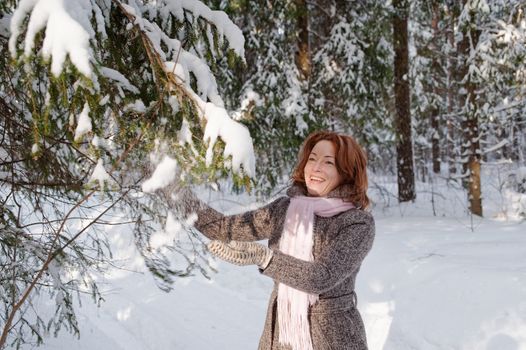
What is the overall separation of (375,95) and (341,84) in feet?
2.68

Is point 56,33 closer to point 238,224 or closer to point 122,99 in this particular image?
point 122,99

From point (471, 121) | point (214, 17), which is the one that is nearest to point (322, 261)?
point (214, 17)

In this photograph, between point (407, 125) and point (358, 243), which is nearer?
point (358, 243)

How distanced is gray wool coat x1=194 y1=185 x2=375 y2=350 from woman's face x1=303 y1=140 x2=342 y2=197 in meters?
0.07

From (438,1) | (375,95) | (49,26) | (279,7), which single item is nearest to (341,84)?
(375,95)

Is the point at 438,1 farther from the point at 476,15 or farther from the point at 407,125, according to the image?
the point at 407,125

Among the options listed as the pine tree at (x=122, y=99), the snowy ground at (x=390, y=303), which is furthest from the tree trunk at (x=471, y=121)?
the pine tree at (x=122, y=99)

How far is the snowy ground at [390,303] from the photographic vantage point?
160 inches

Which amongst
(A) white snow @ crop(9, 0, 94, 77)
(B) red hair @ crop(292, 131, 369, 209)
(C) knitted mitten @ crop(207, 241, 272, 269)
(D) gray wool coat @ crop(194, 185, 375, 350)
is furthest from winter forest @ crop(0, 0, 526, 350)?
(B) red hair @ crop(292, 131, 369, 209)

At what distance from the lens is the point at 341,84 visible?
8.54 meters

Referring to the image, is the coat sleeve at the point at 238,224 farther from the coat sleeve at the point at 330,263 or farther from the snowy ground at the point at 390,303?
the snowy ground at the point at 390,303

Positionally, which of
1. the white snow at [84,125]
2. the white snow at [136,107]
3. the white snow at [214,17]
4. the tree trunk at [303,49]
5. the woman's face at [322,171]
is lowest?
the woman's face at [322,171]

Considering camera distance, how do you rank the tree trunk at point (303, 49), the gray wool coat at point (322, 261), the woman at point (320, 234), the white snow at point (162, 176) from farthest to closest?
the tree trunk at point (303, 49)
the woman at point (320, 234)
the gray wool coat at point (322, 261)
the white snow at point (162, 176)

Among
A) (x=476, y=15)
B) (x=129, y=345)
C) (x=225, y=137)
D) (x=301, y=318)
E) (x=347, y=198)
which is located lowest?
(x=129, y=345)
